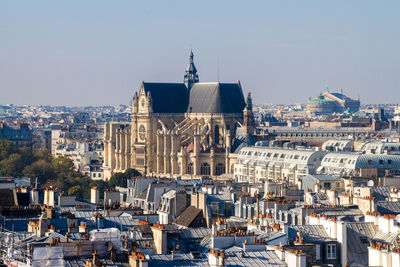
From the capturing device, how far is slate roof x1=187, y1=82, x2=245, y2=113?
562ft

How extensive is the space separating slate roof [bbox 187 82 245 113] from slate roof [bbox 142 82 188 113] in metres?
1.18

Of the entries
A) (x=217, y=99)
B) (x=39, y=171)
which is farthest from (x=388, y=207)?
(x=217, y=99)

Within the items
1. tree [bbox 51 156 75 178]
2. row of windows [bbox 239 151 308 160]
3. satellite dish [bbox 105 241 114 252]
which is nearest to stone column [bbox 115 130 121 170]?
tree [bbox 51 156 75 178]

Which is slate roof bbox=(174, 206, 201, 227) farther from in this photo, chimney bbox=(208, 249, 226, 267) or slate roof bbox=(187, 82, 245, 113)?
slate roof bbox=(187, 82, 245, 113)

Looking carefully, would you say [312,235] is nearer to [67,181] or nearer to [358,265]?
[358,265]

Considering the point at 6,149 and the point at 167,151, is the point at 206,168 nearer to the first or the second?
the point at 167,151

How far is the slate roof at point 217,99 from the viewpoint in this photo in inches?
6747

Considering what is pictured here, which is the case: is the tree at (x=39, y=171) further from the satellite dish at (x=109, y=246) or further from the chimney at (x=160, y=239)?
the satellite dish at (x=109, y=246)

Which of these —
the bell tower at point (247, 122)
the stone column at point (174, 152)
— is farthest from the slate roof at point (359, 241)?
the stone column at point (174, 152)

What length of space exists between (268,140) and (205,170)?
814 cm

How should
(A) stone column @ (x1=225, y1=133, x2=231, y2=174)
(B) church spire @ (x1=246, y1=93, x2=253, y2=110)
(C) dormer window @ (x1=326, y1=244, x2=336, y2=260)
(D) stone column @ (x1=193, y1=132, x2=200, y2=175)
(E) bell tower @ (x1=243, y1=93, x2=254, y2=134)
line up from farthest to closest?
(B) church spire @ (x1=246, y1=93, x2=253, y2=110), (E) bell tower @ (x1=243, y1=93, x2=254, y2=134), (D) stone column @ (x1=193, y1=132, x2=200, y2=175), (A) stone column @ (x1=225, y1=133, x2=231, y2=174), (C) dormer window @ (x1=326, y1=244, x2=336, y2=260)

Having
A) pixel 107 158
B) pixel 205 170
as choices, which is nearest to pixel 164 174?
pixel 205 170

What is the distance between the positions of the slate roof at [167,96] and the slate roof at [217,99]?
1175 mm

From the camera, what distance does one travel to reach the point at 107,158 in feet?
584
